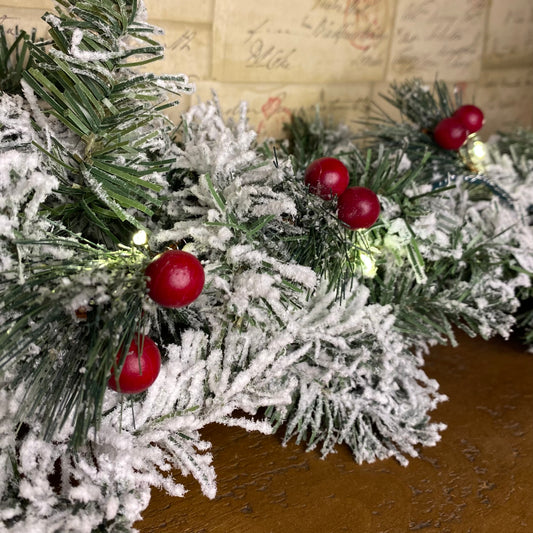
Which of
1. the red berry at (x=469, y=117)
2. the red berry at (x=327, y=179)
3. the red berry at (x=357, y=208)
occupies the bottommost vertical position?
the red berry at (x=357, y=208)

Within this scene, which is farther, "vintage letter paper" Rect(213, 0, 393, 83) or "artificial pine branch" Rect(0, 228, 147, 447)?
"vintage letter paper" Rect(213, 0, 393, 83)

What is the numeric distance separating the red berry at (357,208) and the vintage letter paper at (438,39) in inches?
19.0

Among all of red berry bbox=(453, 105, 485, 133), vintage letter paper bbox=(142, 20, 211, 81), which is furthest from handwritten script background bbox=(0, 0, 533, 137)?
red berry bbox=(453, 105, 485, 133)

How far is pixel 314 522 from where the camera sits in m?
0.45

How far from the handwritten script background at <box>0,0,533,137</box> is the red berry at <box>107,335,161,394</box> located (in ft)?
1.19

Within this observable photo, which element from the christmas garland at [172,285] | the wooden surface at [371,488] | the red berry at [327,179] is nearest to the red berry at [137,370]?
the christmas garland at [172,285]

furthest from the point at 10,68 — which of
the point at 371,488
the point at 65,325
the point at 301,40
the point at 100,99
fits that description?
the point at 371,488

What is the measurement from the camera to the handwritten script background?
70 centimetres

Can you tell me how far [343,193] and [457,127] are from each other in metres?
0.27

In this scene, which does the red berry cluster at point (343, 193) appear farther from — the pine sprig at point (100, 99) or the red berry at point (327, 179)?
the pine sprig at point (100, 99)

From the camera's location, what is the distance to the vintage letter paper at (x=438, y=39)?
897 millimetres

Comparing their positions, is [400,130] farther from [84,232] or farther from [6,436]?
[6,436]

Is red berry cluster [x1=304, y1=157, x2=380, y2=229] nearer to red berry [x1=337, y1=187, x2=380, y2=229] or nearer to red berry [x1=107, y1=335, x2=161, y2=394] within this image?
red berry [x1=337, y1=187, x2=380, y2=229]

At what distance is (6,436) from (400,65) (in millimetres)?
787
